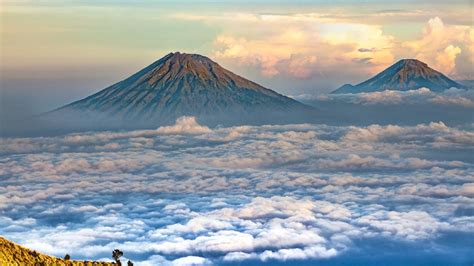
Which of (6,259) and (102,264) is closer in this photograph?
(6,259)

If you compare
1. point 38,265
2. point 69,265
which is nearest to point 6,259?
point 38,265

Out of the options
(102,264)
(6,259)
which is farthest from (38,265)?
(102,264)

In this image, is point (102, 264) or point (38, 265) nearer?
point (38, 265)

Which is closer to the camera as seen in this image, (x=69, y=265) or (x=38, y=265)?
(x=38, y=265)

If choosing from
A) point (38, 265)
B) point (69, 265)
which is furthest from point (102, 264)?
point (38, 265)

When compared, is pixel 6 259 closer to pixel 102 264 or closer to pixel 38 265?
pixel 38 265

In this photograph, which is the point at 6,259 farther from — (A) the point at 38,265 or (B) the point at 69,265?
(B) the point at 69,265

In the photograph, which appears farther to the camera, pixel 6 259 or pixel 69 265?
pixel 69 265
